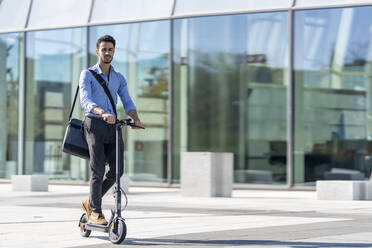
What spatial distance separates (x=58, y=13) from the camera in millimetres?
21219

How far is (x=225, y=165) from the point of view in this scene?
14.9 m

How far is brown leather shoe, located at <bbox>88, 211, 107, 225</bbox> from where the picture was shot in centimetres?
673

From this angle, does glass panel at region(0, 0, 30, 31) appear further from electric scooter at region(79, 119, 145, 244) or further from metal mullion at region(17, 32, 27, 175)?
electric scooter at region(79, 119, 145, 244)

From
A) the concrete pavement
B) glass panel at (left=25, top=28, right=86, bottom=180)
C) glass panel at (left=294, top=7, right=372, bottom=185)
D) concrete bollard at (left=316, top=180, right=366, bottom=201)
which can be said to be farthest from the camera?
glass panel at (left=25, top=28, right=86, bottom=180)

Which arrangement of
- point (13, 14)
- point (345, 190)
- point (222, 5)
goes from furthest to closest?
1. point (13, 14)
2. point (222, 5)
3. point (345, 190)

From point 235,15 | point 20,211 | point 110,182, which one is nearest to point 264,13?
point 235,15

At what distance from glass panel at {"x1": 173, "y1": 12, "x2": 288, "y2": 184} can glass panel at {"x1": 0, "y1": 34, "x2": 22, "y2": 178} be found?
546cm

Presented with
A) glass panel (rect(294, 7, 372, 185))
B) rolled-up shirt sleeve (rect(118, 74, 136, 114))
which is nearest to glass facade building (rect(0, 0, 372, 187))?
glass panel (rect(294, 7, 372, 185))

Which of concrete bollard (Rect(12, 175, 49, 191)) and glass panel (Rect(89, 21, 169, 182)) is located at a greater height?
glass panel (Rect(89, 21, 169, 182))

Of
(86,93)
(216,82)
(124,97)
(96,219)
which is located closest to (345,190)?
(216,82)

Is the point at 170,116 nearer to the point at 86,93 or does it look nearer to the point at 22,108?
the point at 22,108

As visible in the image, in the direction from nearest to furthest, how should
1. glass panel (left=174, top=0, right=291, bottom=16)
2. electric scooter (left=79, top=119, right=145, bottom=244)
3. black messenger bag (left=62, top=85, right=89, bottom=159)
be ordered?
1. electric scooter (left=79, top=119, right=145, bottom=244)
2. black messenger bag (left=62, top=85, right=89, bottom=159)
3. glass panel (left=174, top=0, right=291, bottom=16)

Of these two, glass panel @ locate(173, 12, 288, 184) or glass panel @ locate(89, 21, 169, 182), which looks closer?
glass panel @ locate(173, 12, 288, 184)

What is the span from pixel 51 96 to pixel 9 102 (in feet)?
5.30
